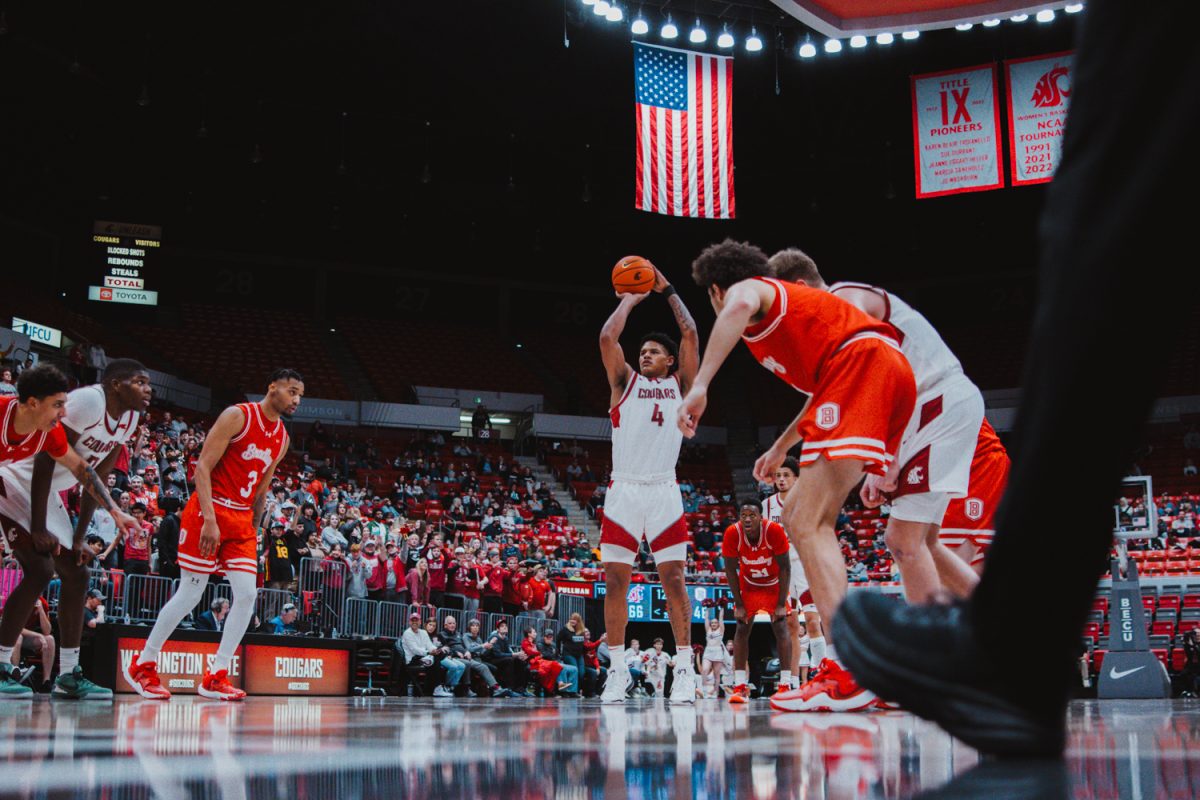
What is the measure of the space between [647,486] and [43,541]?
391cm

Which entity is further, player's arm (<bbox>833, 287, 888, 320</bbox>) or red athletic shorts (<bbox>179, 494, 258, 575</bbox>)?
red athletic shorts (<bbox>179, 494, 258, 575</bbox>)

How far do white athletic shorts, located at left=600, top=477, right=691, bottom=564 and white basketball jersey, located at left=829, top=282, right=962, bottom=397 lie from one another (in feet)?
8.07

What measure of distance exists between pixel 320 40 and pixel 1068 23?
17.1 metres

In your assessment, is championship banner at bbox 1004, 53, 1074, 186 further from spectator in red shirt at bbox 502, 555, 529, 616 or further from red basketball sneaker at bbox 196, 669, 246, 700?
red basketball sneaker at bbox 196, 669, 246, 700

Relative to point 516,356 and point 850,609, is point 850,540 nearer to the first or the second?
point 516,356

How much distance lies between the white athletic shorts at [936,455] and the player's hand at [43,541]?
502cm

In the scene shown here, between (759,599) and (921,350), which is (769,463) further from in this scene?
(759,599)

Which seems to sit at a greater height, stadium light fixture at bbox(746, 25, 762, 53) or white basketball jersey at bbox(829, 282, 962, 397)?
stadium light fixture at bbox(746, 25, 762, 53)

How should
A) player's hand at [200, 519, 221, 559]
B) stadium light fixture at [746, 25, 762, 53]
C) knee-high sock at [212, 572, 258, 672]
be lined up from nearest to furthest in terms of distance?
player's hand at [200, 519, 221, 559] < knee-high sock at [212, 572, 258, 672] < stadium light fixture at [746, 25, 762, 53]

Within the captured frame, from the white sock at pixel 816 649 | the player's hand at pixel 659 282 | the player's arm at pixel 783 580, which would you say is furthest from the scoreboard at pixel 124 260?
the player's hand at pixel 659 282

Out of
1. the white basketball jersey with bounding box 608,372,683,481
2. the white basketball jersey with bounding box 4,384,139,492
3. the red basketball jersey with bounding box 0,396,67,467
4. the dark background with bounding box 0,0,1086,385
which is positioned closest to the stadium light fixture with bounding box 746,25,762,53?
the dark background with bounding box 0,0,1086,385

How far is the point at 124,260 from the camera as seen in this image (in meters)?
29.0

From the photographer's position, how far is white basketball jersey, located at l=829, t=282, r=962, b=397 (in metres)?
5.59

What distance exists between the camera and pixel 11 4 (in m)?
23.2
